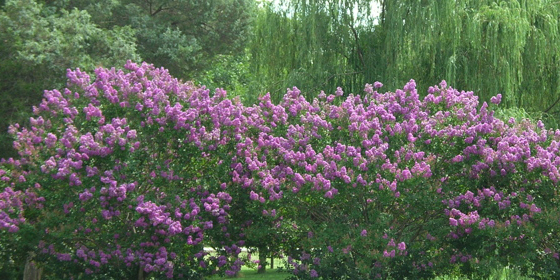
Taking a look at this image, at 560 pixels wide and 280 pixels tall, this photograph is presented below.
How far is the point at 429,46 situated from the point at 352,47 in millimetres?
2038

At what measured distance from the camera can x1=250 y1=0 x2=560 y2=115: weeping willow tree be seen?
14812 mm

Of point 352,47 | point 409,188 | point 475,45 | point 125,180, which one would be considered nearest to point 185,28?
point 352,47

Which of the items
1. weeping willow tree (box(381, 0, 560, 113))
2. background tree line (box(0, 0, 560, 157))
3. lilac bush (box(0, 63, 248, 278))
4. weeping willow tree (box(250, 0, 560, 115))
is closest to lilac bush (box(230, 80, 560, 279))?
lilac bush (box(0, 63, 248, 278))

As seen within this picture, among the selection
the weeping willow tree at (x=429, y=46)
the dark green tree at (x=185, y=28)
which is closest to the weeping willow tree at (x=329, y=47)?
the weeping willow tree at (x=429, y=46)

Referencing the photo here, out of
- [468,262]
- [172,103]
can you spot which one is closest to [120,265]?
[172,103]

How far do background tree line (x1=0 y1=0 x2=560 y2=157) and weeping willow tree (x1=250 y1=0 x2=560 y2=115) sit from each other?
0.07 feet

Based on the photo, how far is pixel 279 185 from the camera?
958cm

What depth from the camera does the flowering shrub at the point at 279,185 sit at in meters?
9.34

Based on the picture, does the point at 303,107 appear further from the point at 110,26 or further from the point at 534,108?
the point at 110,26

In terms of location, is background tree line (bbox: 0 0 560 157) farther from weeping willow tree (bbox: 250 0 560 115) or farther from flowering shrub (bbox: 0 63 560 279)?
flowering shrub (bbox: 0 63 560 279)

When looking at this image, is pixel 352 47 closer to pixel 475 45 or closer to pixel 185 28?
pixel 475 45

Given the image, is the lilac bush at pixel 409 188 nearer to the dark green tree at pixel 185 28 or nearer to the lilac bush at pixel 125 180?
the lilac bush at pixel 125 180

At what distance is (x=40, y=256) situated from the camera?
1050cm

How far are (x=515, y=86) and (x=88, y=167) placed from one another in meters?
9.29
